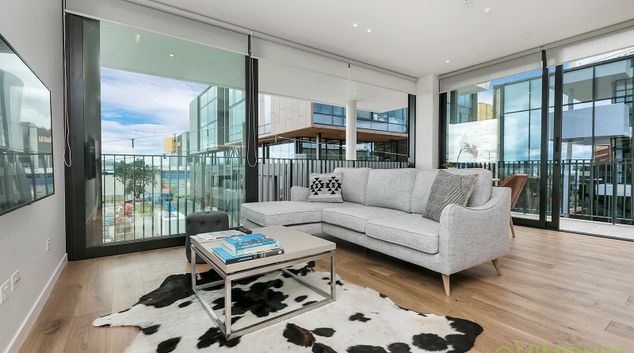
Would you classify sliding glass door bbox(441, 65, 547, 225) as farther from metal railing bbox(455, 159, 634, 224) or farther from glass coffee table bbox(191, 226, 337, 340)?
glass coffee table bbox(191, 226, 337, 340)

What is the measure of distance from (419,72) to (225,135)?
12.4ft

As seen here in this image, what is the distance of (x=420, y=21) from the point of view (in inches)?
143

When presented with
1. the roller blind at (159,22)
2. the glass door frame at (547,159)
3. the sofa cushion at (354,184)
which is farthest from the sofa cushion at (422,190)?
the roller blind at (159,22)

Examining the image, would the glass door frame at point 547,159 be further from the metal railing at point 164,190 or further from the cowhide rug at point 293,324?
the metal railing at point 164,190

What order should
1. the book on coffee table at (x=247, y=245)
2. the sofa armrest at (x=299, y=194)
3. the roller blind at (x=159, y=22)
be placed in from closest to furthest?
the book on coffee table at (x=247, y=245) → the roller blind at (x=159, y=22) → the sofa armrest at (x=299, y=194)

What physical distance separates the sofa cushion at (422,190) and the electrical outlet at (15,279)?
2888 millimetres

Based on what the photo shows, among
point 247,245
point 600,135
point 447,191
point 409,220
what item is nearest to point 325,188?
point 409,220

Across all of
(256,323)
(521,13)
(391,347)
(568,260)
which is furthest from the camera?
(521,13)

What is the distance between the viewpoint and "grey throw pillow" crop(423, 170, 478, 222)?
2.46m

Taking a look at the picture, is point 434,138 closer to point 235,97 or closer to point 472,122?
point 472,122

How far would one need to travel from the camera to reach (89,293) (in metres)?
2.09

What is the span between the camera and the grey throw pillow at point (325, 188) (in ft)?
12.6

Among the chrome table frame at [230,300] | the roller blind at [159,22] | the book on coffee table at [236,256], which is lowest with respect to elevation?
the chrome table frame at [230,300]

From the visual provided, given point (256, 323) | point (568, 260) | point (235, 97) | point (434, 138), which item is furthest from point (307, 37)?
point (568, 260)
